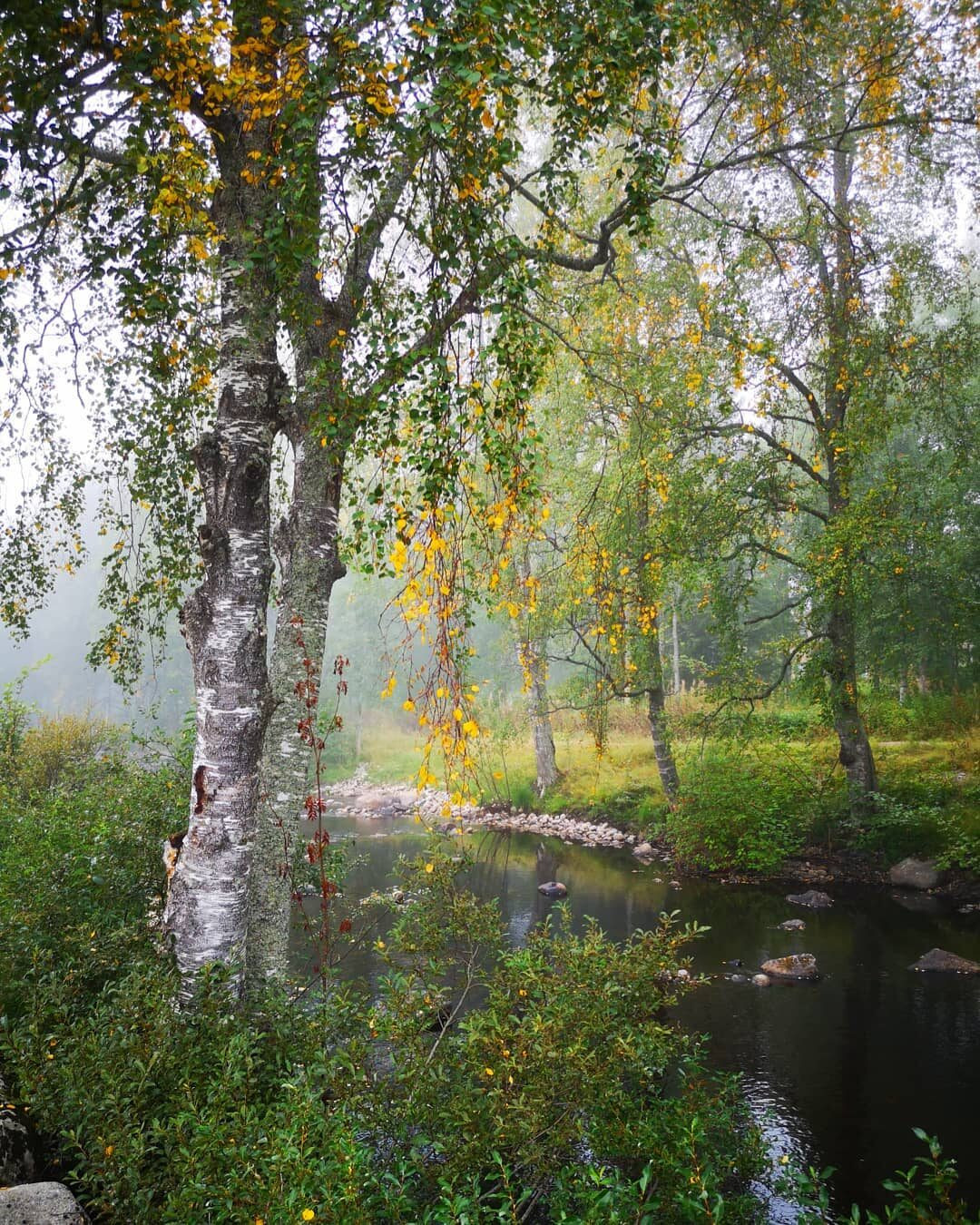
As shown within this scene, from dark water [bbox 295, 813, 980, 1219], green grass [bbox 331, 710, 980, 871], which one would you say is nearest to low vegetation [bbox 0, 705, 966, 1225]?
dark water [bbox 295, 813, 980, 1219]

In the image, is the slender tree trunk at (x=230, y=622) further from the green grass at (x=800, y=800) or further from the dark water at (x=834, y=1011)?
the green grass at (x=800, y=800)

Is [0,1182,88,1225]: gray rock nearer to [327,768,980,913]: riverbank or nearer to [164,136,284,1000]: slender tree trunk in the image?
[164,136,284,1000]: slender tree trunk

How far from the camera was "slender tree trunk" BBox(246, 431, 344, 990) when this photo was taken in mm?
5176

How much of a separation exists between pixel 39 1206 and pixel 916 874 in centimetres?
1211

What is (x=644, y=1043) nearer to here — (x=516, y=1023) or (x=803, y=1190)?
(x=516, y=1023)

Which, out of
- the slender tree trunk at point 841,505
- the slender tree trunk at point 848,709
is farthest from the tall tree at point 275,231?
the slender tree trunk at point 848,709

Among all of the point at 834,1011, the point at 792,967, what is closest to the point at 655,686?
the point at 792,967

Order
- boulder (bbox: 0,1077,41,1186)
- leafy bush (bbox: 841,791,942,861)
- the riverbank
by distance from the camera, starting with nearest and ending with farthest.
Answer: boulder (bbox: 0,1077,41,1186) → the riverbank → leafy bush (bbox: 841,791,942,861)

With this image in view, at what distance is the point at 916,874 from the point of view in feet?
37.7

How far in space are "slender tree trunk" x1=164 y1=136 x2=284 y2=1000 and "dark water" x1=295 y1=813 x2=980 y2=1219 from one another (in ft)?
3.67

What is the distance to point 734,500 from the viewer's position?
11539 millimetres

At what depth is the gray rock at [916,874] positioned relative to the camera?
11312 millimetres

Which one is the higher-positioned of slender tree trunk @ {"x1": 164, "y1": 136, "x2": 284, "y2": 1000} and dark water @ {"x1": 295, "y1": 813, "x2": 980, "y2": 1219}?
slender tree trunk @ {"x1": 164, "y1": 136, "x2": 284, "y2": 1000}

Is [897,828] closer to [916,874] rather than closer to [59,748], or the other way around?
[916,874]
